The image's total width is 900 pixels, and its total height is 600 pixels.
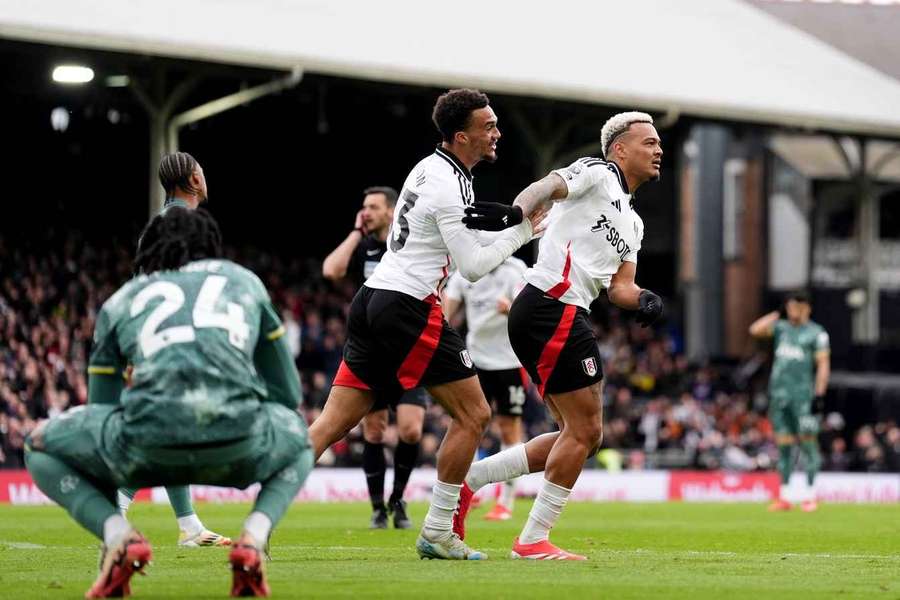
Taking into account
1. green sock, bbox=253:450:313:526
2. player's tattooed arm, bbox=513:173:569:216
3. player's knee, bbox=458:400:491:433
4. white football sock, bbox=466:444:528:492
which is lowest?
white football sock, bbox=466:444:528:492

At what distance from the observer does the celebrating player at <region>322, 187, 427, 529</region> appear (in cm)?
1234

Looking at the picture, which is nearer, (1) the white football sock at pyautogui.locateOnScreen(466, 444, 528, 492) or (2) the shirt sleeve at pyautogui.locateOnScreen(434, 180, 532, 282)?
(2) the shirt sleeve at pyautogui.locateOnScreen(434, 180, 532, 282)

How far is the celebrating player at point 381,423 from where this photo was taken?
12344 millimetres

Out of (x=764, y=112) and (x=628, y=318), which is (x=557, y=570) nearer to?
(x=764, y=112)

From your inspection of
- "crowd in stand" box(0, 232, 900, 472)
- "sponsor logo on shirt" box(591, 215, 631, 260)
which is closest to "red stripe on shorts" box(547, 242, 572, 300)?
"sponsor logo on shirt" box(591, 215, 631, 260)

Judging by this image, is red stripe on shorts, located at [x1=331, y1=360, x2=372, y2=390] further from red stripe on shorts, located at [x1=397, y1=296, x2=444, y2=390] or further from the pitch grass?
the pitch grass

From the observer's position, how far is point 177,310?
6.09 m

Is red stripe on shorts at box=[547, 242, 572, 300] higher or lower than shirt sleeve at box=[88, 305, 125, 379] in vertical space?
higher

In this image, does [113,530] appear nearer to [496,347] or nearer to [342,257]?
[342,257]

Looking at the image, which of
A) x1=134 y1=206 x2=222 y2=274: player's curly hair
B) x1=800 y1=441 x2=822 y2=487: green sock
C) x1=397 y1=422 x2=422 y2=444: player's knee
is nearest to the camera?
x1=134 y1=206 x2=222 y2=274: player's curly hair

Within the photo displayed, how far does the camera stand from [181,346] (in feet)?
19.8

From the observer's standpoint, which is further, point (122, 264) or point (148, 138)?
point (148, 138)

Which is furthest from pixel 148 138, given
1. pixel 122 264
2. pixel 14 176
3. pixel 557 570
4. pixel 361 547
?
pixel 557 570

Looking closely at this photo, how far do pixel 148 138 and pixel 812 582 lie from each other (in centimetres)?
2811
